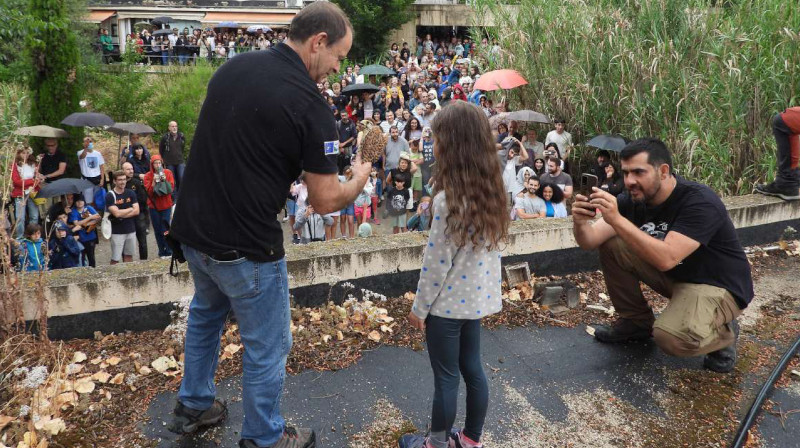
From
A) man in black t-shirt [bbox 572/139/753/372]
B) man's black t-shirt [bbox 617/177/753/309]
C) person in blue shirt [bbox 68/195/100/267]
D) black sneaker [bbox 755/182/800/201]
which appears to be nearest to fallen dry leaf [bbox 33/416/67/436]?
man in black t-shirt [bbox 572/139/753/372]

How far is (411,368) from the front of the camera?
3.64 meters

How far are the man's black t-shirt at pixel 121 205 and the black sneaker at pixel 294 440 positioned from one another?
623 cm

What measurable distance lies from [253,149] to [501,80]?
32.2 feet

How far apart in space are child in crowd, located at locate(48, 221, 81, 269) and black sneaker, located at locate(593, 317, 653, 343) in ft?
20.6

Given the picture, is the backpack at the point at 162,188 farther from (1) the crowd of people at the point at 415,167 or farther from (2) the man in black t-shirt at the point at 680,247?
(2) the man in black t-shirt at the point at 680,247

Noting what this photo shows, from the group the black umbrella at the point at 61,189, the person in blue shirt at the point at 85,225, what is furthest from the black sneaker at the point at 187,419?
the black umbrella at the point at 61,189

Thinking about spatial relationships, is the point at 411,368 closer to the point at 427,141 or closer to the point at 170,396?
the point at 170,396

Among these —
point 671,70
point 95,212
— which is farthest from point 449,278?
point 671,70

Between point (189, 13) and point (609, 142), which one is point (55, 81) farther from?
point (189, 13)

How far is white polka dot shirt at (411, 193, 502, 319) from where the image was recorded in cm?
265

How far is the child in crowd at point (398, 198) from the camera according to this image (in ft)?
30.3

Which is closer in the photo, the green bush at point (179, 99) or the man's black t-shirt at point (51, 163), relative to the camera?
the man's black t-shirt at point (51, 163)

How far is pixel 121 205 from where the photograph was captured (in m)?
8.23

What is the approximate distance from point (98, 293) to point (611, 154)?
8958 mm
